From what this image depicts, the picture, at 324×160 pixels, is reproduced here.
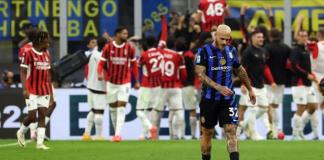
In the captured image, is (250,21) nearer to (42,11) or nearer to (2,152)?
(42,11)

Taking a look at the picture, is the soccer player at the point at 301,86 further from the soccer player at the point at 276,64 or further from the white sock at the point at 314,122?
the soccer player at the point at 276,64

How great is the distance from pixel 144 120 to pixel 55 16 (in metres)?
4.58

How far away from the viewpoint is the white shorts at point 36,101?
18719mm

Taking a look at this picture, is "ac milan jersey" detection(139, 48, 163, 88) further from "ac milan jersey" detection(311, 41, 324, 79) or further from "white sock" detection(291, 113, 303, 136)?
"ac milan jersey" detection(311, 41, 324, 79)

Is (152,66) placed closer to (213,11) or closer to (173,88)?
(173,88)

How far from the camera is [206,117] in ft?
47.5

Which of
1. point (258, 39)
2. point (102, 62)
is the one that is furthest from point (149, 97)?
point (258, 39)

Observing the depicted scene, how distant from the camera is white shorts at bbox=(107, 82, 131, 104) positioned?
2175cm

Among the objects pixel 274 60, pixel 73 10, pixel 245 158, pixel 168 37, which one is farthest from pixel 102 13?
pixel 245 158

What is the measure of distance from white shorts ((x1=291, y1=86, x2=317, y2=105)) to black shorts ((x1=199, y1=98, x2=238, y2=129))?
923cm

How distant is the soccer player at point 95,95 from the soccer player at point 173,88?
56.3 inches

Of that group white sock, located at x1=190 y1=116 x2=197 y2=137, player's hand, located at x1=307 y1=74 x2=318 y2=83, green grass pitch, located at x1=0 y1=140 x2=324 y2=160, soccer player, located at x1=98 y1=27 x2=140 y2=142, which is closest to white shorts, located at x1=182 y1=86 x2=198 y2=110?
white sock, located at x1=190 y1=116 x2=197 y2=137

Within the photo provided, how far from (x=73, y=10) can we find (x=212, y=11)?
12.7 ft

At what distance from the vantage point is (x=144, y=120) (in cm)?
2336
